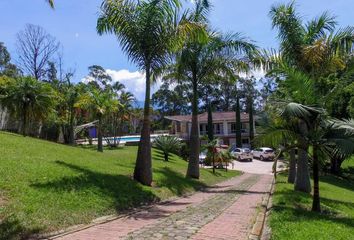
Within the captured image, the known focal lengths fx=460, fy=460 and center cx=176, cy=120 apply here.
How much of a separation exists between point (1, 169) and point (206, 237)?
5.90m

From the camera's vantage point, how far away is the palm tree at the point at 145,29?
16.0m

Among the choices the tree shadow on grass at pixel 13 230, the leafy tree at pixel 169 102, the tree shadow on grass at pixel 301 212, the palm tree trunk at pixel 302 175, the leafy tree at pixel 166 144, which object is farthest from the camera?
the leafy tree at pixel 169 102

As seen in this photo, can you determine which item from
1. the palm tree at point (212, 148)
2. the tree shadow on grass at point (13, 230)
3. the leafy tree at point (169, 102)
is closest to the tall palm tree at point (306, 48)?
the tree shadow on grass at point (13, 230)

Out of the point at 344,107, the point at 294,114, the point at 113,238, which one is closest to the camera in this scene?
the point at 113,238

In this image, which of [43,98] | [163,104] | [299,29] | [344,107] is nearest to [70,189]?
[299,29]

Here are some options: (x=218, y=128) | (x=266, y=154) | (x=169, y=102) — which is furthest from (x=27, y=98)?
(x=169, y=102)

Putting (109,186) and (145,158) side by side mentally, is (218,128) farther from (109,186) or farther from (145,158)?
(109,186)

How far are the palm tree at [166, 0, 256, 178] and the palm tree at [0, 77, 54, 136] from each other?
28.1ft

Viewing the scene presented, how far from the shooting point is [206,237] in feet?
28.2

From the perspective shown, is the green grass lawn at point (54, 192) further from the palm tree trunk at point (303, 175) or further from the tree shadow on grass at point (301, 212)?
the palm tree trunk at point (303, 175)

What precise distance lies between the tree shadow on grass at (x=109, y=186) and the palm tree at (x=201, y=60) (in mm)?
8854

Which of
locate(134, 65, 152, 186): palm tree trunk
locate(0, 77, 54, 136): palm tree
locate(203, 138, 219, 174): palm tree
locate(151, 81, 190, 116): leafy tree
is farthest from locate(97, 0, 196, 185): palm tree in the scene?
locate(151, 81, 190, 116): leafy tree

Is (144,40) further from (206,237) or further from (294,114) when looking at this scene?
(206,237)

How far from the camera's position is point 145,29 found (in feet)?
52.7
